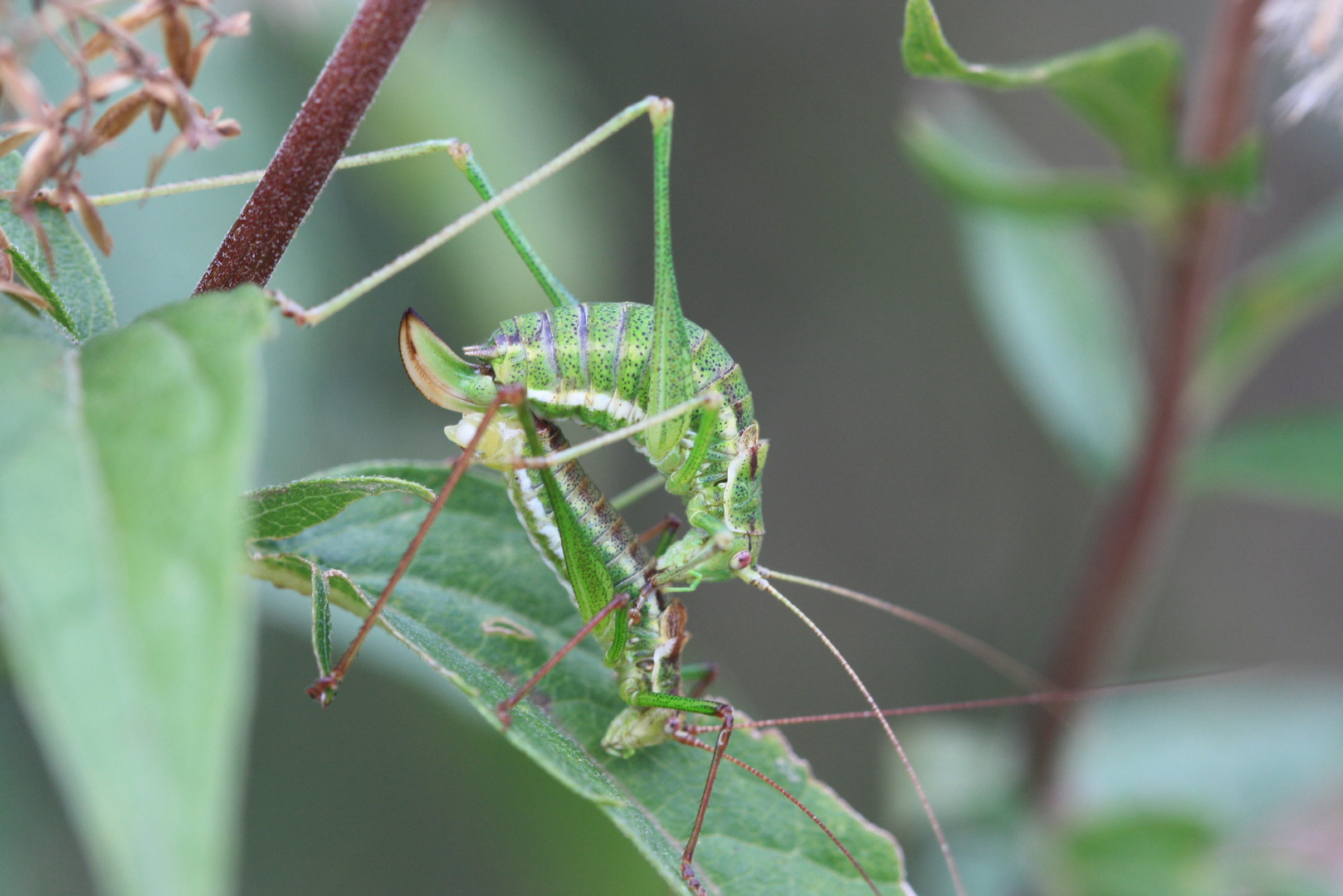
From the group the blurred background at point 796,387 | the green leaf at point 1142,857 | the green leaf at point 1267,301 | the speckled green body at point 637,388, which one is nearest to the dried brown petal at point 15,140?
the speckled green body at point 637,388

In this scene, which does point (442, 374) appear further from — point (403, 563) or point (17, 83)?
point (17, 83)

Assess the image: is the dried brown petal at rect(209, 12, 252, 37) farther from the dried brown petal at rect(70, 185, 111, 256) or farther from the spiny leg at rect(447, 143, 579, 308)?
the spiny leg at rect(447, 143, 579, 308)

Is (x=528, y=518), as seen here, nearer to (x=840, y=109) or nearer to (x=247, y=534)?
(x=247, y=534)

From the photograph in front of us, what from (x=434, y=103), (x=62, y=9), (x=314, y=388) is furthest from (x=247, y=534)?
(x=434, y=103)

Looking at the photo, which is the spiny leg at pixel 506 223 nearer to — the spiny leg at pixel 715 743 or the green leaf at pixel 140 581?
the spiny leg at pixel 715 743

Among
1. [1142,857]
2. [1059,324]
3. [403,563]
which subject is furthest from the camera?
[1059,324]

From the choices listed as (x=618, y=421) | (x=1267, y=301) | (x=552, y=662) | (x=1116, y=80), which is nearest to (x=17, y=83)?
(x=552, y=662)
